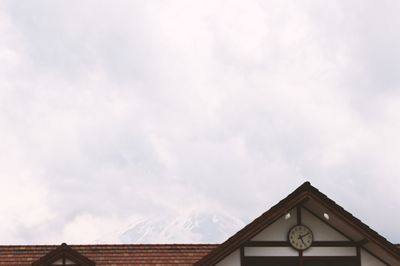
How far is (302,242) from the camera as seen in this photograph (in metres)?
24.3

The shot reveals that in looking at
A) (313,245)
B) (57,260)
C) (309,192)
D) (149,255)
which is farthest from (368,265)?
(57,260)

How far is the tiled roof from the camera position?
26281 mm

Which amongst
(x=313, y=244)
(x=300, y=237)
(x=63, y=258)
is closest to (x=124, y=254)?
(x=63, y=258)

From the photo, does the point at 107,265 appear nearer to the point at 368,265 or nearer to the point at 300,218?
the point at 300,218

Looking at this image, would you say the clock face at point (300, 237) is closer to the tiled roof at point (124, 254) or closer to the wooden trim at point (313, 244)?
the wooden trim at point (313, 244)

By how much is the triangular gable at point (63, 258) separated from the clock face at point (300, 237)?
272 inches

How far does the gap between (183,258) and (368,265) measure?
6804 millimetres

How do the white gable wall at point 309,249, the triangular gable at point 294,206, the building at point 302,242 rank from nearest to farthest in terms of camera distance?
the triangular gable at point 294,206 → the building at point 302,242 → the white gable wall at point 309,249

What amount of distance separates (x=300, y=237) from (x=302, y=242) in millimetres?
182

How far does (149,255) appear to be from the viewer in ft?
88.2

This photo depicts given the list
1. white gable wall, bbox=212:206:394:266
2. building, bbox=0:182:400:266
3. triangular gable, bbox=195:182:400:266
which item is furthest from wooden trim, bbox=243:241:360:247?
triangular gable, bbox=195:182:400:266

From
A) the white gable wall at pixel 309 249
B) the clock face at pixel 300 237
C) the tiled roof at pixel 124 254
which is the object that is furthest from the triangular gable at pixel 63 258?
the clock face at pixel 300 237

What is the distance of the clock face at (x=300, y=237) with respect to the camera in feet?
79.7

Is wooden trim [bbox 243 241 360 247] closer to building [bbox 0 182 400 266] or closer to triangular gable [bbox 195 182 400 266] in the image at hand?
building [bbox 0 182 400 266]
